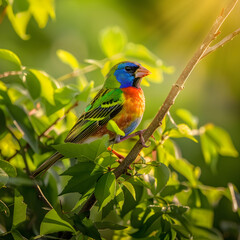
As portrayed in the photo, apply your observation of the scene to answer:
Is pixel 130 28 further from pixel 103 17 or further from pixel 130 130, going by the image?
pixel 130 130

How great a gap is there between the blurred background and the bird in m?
1.96

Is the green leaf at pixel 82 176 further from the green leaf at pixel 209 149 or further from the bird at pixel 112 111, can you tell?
the green leaf at pixel 209 149

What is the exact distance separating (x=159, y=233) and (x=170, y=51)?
400 cm

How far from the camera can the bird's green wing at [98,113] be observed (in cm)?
254

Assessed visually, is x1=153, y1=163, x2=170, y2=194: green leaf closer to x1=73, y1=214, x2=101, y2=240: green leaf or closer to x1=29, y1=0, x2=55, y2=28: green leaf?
x1=73, y1=214, x2=101, y2=240: green leaf

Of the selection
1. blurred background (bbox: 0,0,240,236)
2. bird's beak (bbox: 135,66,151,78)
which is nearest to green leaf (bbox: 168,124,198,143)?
bird's beak (bbox: 135,66,151,78)

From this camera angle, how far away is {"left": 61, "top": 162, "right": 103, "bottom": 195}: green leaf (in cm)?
188

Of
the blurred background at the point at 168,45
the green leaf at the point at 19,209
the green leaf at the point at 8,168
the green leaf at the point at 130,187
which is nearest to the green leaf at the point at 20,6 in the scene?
the green leaf at the point at 8,168

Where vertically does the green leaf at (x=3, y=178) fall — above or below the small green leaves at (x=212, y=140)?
above

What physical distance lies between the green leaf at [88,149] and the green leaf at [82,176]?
Answer: 5 cm

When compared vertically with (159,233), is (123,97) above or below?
above

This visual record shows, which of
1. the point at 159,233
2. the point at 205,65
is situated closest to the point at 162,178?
the point at 159,233

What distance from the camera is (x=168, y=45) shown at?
19.0ft

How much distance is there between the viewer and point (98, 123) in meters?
2.64
